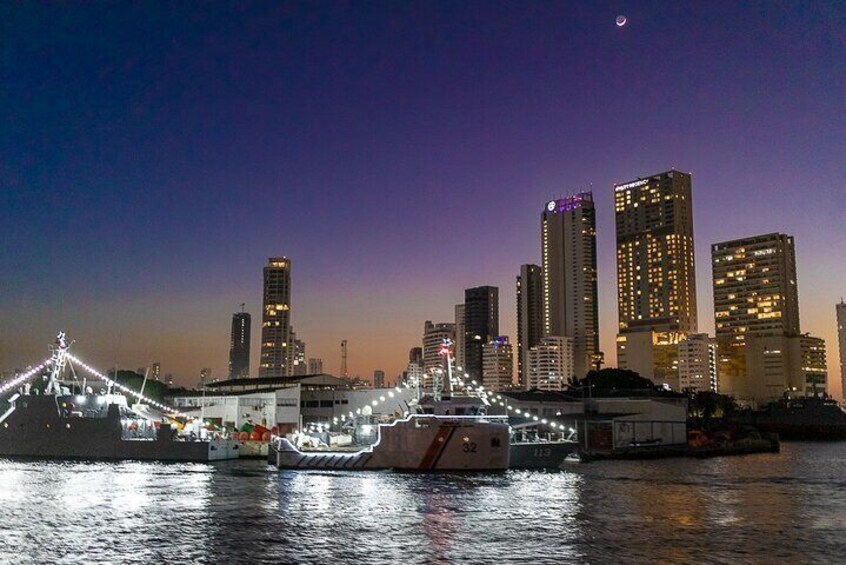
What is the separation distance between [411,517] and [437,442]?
1883cm

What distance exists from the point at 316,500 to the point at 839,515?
2435 cm

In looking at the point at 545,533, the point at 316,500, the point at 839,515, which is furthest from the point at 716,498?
the point at 316,500

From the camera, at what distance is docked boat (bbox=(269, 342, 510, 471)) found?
5012 centimetres

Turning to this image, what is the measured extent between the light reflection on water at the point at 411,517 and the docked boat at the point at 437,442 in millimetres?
2105

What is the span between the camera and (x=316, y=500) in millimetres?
37156

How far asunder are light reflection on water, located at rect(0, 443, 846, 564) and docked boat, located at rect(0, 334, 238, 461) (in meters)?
11.0

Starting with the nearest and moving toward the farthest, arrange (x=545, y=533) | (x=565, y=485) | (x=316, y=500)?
(x=545, y=533) → (x=316, y=500) → (x=565, y=485)

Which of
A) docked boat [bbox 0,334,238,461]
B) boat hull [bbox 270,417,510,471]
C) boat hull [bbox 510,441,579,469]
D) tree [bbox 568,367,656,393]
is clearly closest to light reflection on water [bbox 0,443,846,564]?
boat hull [bbox 270,417,510,471]

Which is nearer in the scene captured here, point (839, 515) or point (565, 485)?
point (839, 515)

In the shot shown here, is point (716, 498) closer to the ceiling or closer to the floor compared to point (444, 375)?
closer to the floor

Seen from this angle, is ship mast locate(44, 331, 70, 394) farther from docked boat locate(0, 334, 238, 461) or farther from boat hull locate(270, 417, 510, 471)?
boat hull locate(270, 417, 510, 471)

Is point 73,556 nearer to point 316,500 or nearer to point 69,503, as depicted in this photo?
point 69,503

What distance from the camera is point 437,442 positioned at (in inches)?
1983

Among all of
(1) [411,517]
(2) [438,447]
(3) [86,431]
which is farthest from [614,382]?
(1) [411,517]
